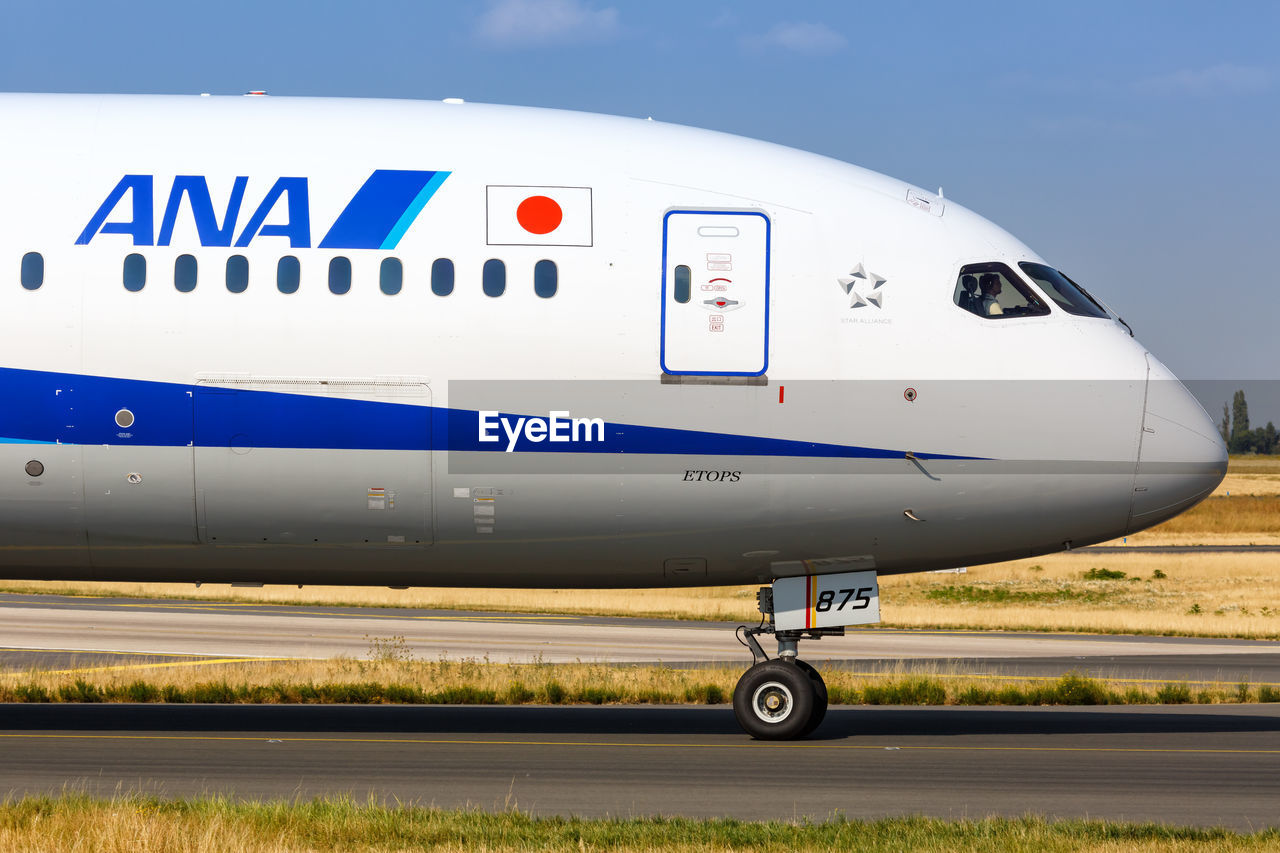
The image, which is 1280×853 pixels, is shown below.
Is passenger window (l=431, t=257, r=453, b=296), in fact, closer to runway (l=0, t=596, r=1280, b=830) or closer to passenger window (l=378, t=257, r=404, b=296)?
passenger window (l=378, t=257, r=404, b=296)

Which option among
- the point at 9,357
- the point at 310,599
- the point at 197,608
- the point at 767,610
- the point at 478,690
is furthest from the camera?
the point at 310,599

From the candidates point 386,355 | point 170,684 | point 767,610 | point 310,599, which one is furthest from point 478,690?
point 310,599

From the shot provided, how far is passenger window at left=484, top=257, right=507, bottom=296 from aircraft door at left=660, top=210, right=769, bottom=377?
165 centimetres

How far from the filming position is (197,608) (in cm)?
4119

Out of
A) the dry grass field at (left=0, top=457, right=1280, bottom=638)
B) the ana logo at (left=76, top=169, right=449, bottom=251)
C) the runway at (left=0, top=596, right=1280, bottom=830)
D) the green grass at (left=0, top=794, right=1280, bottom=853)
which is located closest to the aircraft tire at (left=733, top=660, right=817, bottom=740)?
the runway at (left=0, top=596, right=1280, bottom=830)

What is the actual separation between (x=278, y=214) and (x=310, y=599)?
33824mm

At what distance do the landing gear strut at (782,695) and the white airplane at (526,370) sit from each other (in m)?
0.04

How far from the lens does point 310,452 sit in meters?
14.5

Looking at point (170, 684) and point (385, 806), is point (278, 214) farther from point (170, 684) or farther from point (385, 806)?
point (170, 684)

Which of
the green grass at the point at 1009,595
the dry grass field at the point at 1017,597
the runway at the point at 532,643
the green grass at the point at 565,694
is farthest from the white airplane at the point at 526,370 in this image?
the green grass at the point at 1009,595

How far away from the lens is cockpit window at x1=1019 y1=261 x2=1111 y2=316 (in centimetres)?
1556

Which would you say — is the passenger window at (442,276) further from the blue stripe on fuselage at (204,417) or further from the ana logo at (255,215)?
the blue stripe on fuselage at (204,417)

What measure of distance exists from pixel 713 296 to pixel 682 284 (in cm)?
35

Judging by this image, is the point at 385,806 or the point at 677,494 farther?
the point at 677,494
